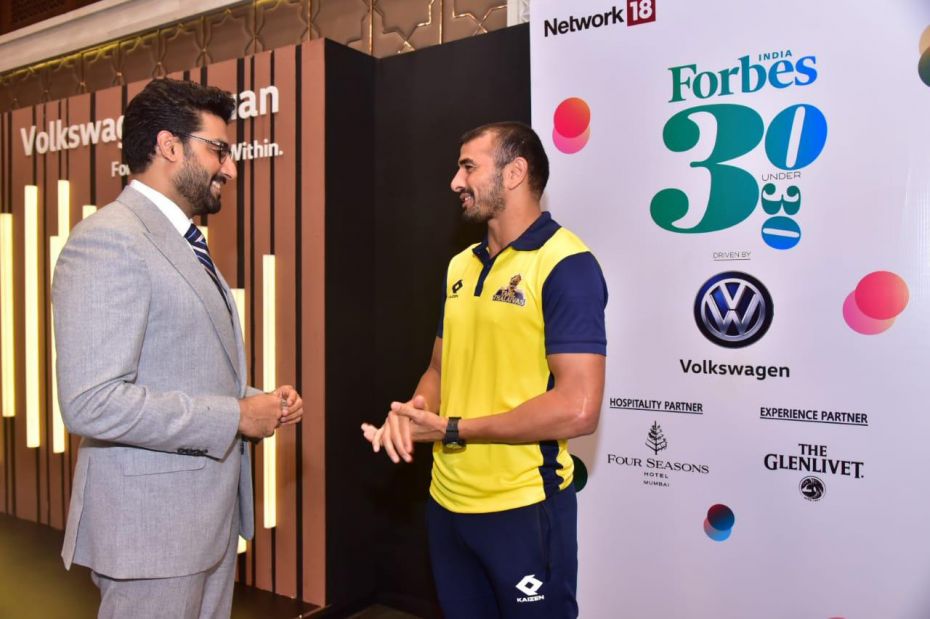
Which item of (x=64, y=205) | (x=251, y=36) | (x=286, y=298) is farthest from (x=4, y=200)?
(x=286, y=298)

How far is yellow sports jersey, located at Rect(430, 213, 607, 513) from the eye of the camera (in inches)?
64.7

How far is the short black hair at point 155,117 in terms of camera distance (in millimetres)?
1677

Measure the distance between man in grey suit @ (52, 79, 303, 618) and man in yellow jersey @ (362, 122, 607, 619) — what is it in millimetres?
412

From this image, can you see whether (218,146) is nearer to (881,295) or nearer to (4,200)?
(881,295)

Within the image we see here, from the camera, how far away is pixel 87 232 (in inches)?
59.1

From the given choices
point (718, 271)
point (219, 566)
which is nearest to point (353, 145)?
point (718, 271)

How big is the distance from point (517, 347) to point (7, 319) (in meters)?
3.51

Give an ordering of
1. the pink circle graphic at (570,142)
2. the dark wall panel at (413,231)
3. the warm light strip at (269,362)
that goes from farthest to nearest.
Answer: the warm light strip at (269,362)
the dark wall panel at (413,231)
the pink circle graphic at (570,142)

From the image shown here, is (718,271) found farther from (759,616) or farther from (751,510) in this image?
(759,616)

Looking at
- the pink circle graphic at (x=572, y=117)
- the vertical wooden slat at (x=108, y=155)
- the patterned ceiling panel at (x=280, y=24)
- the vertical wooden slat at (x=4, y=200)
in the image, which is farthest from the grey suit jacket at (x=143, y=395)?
the vertical wooden slat at (x=4, y=200)

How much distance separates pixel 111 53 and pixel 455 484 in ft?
13.2

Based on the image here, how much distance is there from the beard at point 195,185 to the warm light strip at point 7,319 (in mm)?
2897

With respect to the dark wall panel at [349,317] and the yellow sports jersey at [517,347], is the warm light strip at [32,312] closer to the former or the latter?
the dark wall panel at [349,317]

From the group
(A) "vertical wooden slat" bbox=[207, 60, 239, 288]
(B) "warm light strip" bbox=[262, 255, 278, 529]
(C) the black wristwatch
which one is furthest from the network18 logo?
(A) "vertical wooden slat" bbox=[207, 60, 239, 288]
